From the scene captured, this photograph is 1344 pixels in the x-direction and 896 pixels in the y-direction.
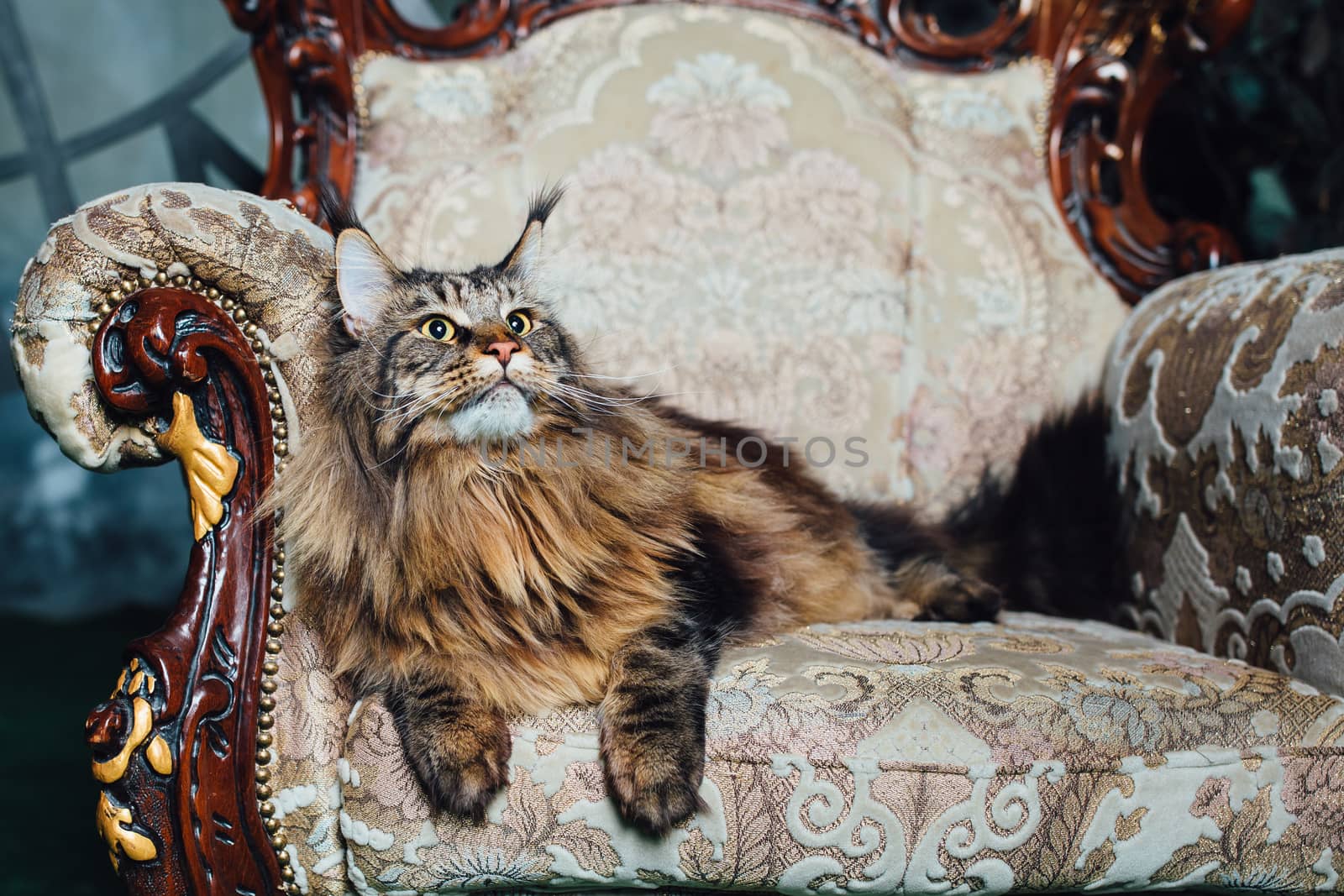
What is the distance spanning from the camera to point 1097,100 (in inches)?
77.1

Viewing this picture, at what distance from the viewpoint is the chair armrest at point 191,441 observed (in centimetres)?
97

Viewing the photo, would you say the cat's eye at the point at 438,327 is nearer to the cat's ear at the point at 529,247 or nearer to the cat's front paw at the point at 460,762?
the cat's ear at the point at 529,247

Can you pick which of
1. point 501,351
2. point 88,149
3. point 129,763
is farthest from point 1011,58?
point 88,149

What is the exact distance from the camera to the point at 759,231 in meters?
1.81

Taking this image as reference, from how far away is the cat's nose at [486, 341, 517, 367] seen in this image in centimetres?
105

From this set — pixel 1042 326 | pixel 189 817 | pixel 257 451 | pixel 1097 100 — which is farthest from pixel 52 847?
pixel 1097 100

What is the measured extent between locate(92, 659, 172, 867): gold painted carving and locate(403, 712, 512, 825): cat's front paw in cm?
26

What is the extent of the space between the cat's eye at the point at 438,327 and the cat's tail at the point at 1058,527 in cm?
98

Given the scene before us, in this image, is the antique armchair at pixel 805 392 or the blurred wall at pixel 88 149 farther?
the blurred wall at pixel 88 149

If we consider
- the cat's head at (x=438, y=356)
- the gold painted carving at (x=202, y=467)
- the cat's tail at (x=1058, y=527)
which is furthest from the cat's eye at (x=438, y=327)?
the cat's tail at (x=1058, y=527)

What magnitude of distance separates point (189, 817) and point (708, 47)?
158 cm

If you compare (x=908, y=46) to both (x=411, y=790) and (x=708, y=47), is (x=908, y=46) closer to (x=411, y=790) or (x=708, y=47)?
(x=708, y=47)

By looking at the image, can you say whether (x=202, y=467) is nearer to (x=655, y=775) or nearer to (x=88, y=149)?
(x=655, y=775)

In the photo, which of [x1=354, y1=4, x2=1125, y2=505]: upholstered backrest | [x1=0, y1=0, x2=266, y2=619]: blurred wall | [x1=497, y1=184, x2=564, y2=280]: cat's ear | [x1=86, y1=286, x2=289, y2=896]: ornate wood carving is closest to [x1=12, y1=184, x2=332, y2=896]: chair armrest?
[x1=86, y1=286, x2=289, y2=896]: ornate wood carving
